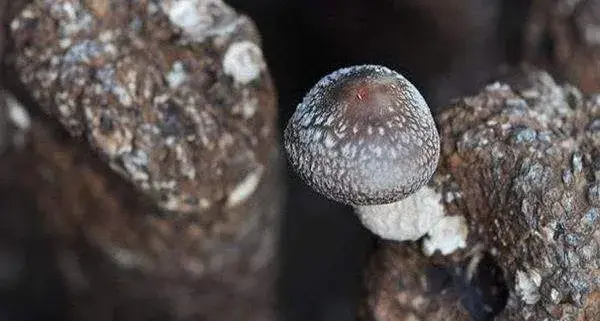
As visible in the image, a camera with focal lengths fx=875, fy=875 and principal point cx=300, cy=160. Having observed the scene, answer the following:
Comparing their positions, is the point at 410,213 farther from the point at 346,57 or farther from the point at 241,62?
the point at 346,57

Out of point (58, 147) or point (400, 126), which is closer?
point (400, 126)

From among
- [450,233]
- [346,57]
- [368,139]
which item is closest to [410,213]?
[450,233]

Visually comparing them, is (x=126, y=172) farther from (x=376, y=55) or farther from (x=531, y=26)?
(x=531, y=26)

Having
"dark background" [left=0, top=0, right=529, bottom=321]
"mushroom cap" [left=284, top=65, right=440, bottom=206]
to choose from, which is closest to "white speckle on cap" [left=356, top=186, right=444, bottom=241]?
"mushroom cap" [left=284, top=65, right=440, bottom=206]

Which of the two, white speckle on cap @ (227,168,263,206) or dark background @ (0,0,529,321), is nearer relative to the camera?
white speckle on cap @ (227,168,263,206)

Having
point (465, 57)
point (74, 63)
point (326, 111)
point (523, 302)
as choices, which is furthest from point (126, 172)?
point (465, 57)

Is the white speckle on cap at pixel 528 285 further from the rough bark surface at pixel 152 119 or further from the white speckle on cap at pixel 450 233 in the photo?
A: the rough bark surface at pixel 152 119

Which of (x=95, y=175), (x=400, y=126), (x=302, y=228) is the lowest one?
(x=302, y=228)

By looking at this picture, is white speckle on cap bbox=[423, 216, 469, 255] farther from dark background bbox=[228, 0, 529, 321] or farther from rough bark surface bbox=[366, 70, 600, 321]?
dark background bbox=[228, 0, 529, 321]
